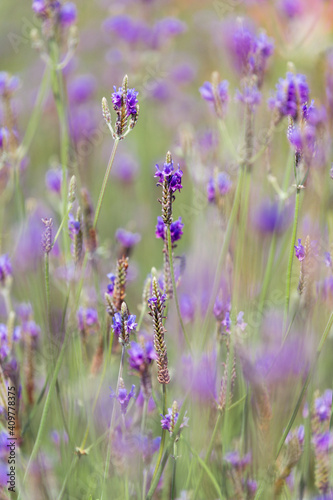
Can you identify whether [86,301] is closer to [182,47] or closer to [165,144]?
[165,144]

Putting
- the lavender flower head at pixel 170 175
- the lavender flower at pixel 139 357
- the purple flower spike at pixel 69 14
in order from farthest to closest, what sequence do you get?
1. the purple flower spike at pixel 69 14
2. the lavender flower at pixel 139 357
3. the lavender flower head at pixel 170 175

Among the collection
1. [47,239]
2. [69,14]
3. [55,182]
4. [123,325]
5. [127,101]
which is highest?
[69,14]

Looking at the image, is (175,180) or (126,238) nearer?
(175,180)

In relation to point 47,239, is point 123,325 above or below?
below

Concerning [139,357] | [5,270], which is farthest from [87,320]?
[139,357]

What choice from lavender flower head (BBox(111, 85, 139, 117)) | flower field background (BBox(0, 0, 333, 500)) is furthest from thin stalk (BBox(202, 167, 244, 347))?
lavender flower head (BBox(111, 85, 139, 117))

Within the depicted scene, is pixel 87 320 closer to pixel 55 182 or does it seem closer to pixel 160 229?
pixel 160 229

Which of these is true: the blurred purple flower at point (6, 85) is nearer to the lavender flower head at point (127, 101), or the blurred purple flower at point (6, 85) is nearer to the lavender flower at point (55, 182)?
the lavender flower at point (55, 182)

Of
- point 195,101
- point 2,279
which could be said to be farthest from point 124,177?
point 2,279

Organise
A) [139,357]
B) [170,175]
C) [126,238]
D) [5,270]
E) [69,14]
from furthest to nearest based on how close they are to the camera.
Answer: [69,14], [126,238], [5,270], [139,357], [170,175]

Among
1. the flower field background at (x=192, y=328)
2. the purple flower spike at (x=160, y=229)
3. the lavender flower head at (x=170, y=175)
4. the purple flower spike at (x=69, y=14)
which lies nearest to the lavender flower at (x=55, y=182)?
the flower field background at (x=192, y=328)

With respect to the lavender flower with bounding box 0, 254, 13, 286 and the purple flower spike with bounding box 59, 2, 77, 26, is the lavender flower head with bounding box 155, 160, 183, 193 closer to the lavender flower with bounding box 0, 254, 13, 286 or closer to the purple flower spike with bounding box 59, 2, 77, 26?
the lavender flower with bounding box 0, 254, 13, 286
